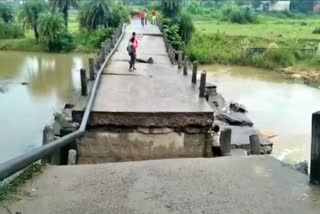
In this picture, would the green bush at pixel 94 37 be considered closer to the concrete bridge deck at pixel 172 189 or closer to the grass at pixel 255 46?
the grass at pixel 255 46

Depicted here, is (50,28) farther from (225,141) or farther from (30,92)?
(225,141)

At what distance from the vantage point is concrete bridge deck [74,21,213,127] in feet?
27.9

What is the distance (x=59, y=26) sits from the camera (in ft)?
122

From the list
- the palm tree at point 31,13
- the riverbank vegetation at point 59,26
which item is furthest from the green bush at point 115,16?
the palm tree at point 31,13

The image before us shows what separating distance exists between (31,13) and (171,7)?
11.3 meters

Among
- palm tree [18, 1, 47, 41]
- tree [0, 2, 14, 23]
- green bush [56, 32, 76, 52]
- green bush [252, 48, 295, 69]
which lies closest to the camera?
green bush [252, 48, 295, 69]

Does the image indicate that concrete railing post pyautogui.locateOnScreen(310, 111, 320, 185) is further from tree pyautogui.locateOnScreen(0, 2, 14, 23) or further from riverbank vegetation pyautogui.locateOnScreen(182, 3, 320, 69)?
tree pyautogui.locateOnScreen(0, 2, 14, 23)

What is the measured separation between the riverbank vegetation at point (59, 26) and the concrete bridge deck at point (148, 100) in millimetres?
22563

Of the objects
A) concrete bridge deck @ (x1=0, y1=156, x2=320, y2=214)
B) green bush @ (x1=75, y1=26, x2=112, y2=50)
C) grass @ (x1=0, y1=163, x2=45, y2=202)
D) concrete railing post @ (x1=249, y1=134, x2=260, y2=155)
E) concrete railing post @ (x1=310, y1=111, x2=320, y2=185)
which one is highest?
concrete railing post @ (x1=310, y1=111, x2=320, y2=185)

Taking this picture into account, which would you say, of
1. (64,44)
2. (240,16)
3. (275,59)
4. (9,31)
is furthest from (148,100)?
(240,16)

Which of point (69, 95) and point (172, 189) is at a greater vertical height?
point (172, 189)

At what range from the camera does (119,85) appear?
11.4 metres

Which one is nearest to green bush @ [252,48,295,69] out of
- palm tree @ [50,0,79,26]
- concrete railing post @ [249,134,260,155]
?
palm tree @ [50,0,79,26]

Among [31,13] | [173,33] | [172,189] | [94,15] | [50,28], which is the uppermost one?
[172,189]
